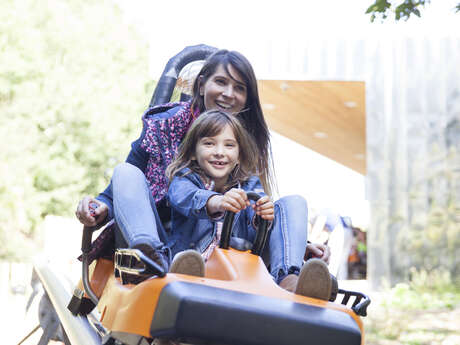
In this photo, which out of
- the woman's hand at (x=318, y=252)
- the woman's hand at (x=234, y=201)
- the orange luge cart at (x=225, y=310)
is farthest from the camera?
the woman's hand at (x=318, y=252)

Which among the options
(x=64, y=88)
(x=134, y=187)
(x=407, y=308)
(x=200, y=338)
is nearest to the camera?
(x=200, y=338)

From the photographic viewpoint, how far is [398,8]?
4.18m

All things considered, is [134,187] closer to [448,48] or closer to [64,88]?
[448,48]

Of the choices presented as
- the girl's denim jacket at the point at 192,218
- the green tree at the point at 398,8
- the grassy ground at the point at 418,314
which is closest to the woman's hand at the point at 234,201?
the girl's denim jacket at the point at 192,218

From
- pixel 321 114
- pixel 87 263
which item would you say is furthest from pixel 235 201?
pixel 321 114

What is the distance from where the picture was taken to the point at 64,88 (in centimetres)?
1562

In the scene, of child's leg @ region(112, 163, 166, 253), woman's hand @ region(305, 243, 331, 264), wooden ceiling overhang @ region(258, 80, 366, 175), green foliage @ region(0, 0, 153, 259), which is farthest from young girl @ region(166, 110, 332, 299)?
green foliage @ region(0, 0, 153, 259)

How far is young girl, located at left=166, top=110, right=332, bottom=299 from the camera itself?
1723 millimetres

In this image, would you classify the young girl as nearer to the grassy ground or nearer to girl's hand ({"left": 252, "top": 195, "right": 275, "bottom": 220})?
girl's hand ({"left": 252, "top": 195, "right": 275, "bottom": 220})

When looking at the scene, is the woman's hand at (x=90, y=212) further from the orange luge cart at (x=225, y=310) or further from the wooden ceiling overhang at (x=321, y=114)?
the wooden ceiling overhang at (x=321, y=114)

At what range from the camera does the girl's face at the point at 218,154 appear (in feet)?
6.40

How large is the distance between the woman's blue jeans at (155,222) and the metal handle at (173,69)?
1151mm

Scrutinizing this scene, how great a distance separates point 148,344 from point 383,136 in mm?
7799

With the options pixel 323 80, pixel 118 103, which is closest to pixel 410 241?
pixel 323 80
